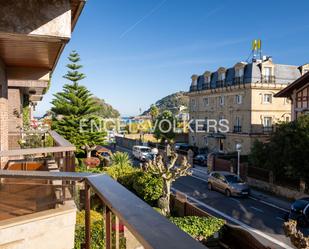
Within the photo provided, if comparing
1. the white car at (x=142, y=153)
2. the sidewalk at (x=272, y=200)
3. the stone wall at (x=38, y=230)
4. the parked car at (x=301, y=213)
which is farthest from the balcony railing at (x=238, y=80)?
the stone wall at (x=38, y=230)

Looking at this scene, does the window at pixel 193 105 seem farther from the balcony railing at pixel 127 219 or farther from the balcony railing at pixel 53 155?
the balcony railing at pixel 127 219

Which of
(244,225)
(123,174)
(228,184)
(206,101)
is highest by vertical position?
(206,101)

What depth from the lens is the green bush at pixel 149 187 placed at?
15.3 m

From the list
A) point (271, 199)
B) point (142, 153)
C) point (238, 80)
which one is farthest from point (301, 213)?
point (238, 80)

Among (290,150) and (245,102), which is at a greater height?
(245,102)

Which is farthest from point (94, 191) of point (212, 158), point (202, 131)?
point (202, 131)

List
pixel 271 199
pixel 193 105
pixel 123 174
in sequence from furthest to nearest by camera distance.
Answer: pixel 193 105 < pixel 271 199 < pixel 123 174

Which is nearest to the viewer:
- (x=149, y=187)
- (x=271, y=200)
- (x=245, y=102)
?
(x=149, y=187)

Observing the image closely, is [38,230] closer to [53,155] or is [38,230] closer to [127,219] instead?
[127,219]

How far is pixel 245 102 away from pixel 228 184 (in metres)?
16.3

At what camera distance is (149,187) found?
50.6 feet

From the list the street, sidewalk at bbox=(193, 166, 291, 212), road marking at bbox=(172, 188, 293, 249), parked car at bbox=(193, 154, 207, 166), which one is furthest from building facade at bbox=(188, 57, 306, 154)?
road marking at bbox=(172, 188, 293, 249)

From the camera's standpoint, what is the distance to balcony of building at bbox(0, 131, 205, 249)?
3.86 ft

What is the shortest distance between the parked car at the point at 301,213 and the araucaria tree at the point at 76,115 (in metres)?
17.9
